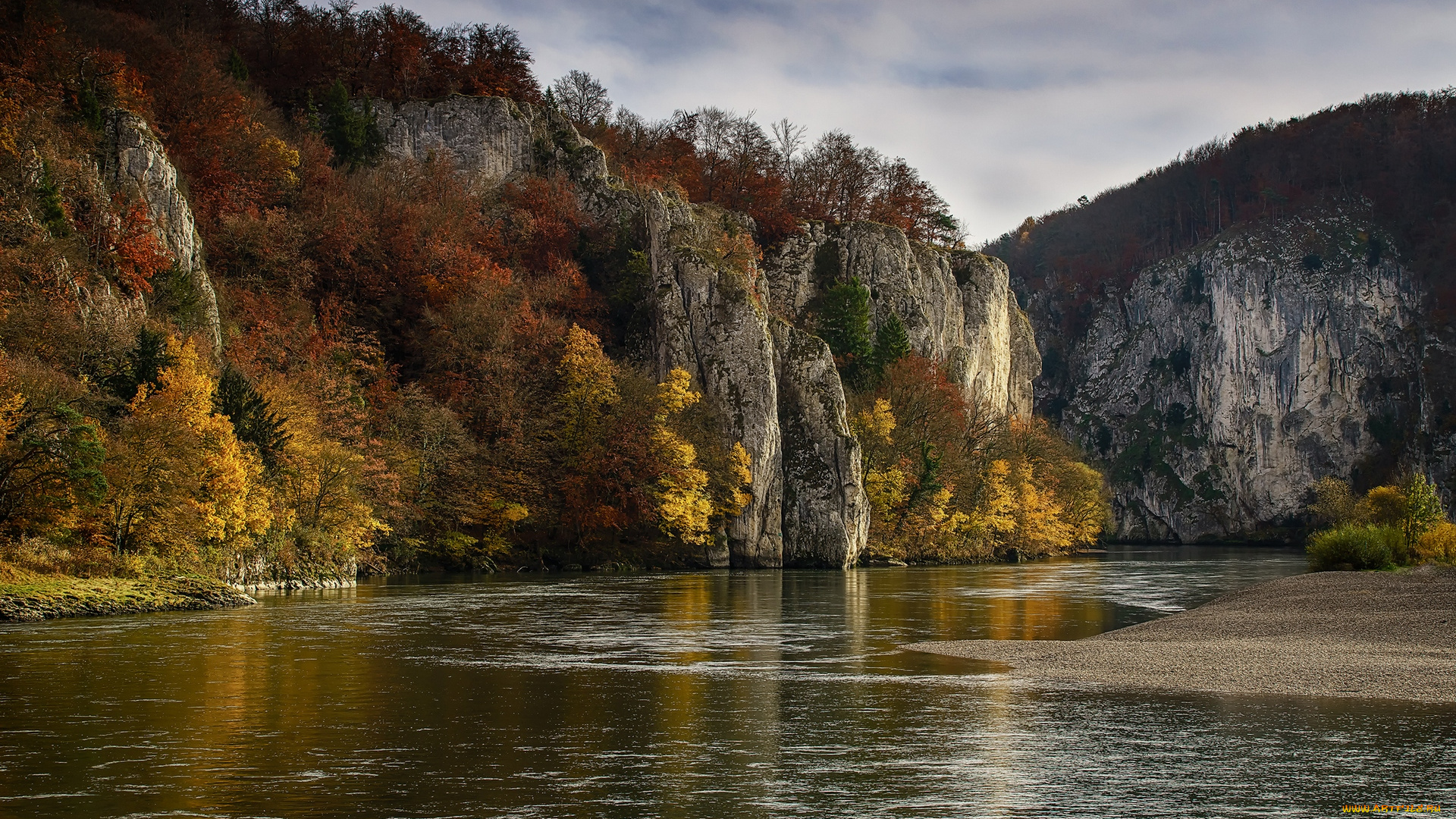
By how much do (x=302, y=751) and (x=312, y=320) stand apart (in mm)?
52527

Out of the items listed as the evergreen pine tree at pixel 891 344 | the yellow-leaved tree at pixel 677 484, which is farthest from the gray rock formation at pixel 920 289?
the yellow-leaved tree at pixel 677 484

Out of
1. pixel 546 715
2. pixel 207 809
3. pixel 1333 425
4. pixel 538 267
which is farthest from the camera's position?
pixel 1333 425

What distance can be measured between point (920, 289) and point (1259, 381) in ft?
231

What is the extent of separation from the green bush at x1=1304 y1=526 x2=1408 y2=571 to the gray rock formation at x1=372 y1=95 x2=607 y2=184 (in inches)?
2257

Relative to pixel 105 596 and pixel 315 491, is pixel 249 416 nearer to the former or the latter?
pixel 315 491

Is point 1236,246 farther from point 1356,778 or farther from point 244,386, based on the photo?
point 1356,778

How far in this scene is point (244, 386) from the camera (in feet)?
144

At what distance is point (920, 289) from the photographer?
104 m

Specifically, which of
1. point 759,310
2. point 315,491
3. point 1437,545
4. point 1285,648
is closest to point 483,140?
point 759,310

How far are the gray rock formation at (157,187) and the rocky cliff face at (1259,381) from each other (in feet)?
430

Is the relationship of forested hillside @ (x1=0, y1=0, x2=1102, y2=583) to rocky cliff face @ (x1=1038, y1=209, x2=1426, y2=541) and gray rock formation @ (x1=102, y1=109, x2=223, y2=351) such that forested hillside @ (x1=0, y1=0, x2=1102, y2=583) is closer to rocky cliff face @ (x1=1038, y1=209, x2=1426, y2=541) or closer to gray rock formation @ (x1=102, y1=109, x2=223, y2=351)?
gray rock formation @ (x1=102, y1=109, x2=223, y2=351)

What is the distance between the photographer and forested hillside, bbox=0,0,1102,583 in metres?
38.3

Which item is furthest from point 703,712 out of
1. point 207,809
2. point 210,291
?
point 210,291

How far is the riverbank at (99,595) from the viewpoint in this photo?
1177 inches
